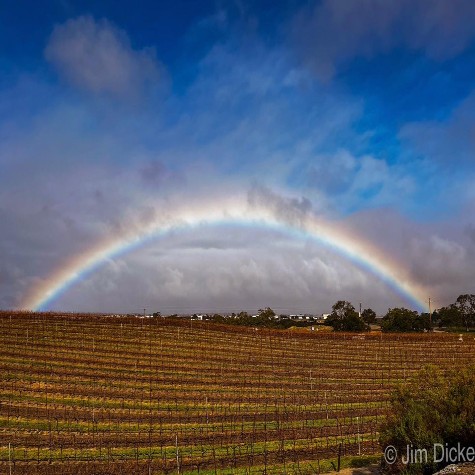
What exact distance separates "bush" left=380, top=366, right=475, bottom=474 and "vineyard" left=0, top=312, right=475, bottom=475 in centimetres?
610

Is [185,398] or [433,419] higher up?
[433,419]

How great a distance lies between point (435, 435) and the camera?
59.7 ft

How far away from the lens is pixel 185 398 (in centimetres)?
4116

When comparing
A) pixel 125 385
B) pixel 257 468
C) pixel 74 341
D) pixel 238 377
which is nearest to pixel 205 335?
Result: pixel 74 341

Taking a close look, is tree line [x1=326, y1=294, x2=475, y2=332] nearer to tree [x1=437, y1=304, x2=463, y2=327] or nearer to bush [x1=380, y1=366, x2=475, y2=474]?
tree [x1=437, y1=304, x2=463, y2=327]

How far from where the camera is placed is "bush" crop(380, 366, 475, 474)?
17.6 meters

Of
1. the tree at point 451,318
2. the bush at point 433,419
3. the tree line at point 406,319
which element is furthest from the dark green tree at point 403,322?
the bush at point 433,419

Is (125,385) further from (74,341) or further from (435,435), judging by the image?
(435,435)

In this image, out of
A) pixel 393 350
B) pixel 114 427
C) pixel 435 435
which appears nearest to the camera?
pixel 435 435

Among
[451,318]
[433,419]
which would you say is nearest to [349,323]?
[451,318]

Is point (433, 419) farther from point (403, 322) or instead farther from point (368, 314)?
point (368, 314)

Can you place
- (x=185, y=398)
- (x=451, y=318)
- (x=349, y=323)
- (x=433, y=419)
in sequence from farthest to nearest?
(x=451, y=318) < (x=349, y=323) < (x=185, y=398) < (x=433, y=419)

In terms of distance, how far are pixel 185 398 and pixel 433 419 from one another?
26.1m

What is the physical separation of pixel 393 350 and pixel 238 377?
35.7 meters
